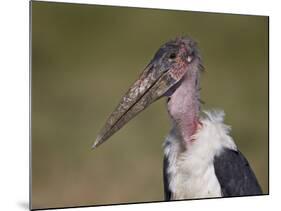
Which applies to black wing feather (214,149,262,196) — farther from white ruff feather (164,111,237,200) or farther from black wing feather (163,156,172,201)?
black wing feather (163,156,172,201)

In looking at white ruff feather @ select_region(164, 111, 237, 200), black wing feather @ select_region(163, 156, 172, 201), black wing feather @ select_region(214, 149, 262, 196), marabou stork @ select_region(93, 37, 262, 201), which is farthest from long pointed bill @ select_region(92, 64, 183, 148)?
black wing feather @ select_region(214, 149, 262, 196)

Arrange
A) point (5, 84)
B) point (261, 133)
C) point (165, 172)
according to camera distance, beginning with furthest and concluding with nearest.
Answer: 1. point (261, 133)
2. point (165, 172)
3. point (5, 84)

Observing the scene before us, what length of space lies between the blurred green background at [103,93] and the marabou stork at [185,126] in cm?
6

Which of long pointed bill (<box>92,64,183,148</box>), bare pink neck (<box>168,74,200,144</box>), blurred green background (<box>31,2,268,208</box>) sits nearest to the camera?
blurred green background (<box>31,2,268,208</box>)

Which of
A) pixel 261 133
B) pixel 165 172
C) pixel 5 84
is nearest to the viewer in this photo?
pixel 5 84

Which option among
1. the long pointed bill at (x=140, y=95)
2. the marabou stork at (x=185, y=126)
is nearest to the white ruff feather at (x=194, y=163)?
the marabou stork at (x=185, y=126)

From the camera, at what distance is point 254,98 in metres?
4.64

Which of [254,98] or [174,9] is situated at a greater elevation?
[174,9]

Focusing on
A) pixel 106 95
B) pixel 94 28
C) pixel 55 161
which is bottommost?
pixel 55 161

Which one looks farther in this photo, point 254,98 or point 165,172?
point 254,98

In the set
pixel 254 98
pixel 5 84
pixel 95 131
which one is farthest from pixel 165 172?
pixel 5 84

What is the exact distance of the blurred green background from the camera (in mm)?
4004
